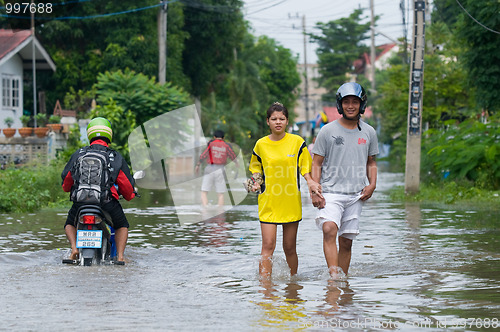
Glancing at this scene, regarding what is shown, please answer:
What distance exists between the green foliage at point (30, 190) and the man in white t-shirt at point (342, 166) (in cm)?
952

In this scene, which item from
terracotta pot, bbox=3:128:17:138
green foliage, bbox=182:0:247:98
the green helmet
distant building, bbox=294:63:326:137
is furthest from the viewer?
distant building, bbox=294:63:326:137

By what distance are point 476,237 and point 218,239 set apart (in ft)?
11.8

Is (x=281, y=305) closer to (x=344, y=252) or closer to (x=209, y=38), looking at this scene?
(x=344, y=252)

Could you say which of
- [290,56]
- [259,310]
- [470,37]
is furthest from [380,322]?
[290,56]

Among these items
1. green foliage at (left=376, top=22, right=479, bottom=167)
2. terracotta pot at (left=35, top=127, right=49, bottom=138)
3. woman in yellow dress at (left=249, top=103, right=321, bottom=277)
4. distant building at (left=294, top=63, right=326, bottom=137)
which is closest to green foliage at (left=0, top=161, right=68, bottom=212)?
terracotta pot at (left=35, top=127, right=49, bottom=138)

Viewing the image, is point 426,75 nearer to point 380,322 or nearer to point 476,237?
point 476,237

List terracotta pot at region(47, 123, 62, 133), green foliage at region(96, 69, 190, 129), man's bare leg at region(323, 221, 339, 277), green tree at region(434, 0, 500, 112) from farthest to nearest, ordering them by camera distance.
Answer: green foliage at region(96, 69, 190, 129)
terracotta pot at region(47, 123, 62, 133)
green tree at region(434, 0, 500, 112)
man's bare leg at region(323, 221, 339, 277)

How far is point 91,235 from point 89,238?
37mm

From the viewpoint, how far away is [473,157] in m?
20.8

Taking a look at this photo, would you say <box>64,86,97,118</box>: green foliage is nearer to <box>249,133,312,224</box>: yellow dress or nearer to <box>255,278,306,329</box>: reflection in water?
<box>249,133,312,224</box>: yellow dress

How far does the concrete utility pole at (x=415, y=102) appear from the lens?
20.4 meters

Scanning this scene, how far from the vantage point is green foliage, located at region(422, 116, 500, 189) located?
2042cm

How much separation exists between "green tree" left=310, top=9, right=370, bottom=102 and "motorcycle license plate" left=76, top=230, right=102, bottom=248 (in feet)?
277

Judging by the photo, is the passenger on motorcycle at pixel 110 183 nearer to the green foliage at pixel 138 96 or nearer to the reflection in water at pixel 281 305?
the reflection in water at pixel 281 305
